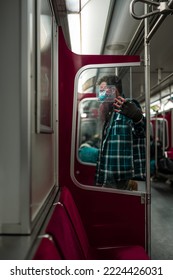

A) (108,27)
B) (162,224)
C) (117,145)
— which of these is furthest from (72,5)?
(162,224)

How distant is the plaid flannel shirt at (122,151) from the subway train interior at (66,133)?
61mm

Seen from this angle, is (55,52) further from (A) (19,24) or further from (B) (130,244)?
(B) (130,244)

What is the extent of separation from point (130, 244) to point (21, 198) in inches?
50.1

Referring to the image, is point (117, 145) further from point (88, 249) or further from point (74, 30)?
point (74, 30)

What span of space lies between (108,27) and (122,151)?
5.84 feet

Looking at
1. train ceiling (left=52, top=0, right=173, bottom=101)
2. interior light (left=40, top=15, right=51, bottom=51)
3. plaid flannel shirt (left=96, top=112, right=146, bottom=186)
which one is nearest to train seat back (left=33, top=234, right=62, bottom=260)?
interior light (left=40, top=15, right=51, bottom=51)

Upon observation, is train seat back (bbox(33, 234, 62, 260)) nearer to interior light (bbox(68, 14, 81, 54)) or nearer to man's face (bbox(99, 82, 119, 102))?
man's face (bbox(99, 82, 119, 102))

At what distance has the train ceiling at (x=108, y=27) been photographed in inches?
95.1

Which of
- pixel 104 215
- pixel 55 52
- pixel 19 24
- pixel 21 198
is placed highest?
pixel 55 52
